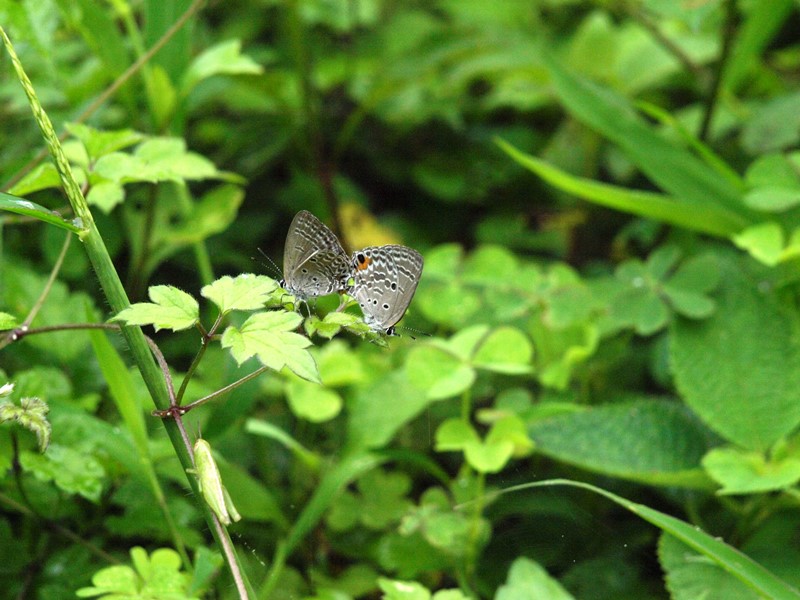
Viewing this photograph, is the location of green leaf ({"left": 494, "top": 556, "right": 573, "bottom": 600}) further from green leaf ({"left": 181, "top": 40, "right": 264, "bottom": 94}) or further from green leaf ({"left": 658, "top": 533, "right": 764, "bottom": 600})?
green leaf ({"left": 181, "top": 40, "right": 264, "bottom": 94})

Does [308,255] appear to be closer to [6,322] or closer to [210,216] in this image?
[6,322]

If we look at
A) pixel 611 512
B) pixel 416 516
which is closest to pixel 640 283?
pixel 611 512

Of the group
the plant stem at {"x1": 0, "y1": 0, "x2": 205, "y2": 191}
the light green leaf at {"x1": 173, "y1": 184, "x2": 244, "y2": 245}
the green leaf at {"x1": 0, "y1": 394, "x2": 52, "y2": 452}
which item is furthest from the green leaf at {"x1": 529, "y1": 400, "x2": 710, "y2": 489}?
the plant stem at {"x1": 0, "y1": 0, "x2": 205, "y2": 191}

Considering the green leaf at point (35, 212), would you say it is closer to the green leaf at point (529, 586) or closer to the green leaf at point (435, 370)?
the green leaf at point (435, 370)

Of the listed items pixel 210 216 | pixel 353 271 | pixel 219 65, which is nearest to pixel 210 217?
pixel 210 216

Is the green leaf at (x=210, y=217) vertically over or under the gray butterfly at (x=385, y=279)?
over

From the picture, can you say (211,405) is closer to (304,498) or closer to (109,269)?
(304,498)

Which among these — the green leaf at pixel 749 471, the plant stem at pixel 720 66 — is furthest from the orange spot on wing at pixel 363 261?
the plant stem at pixel 720 66
